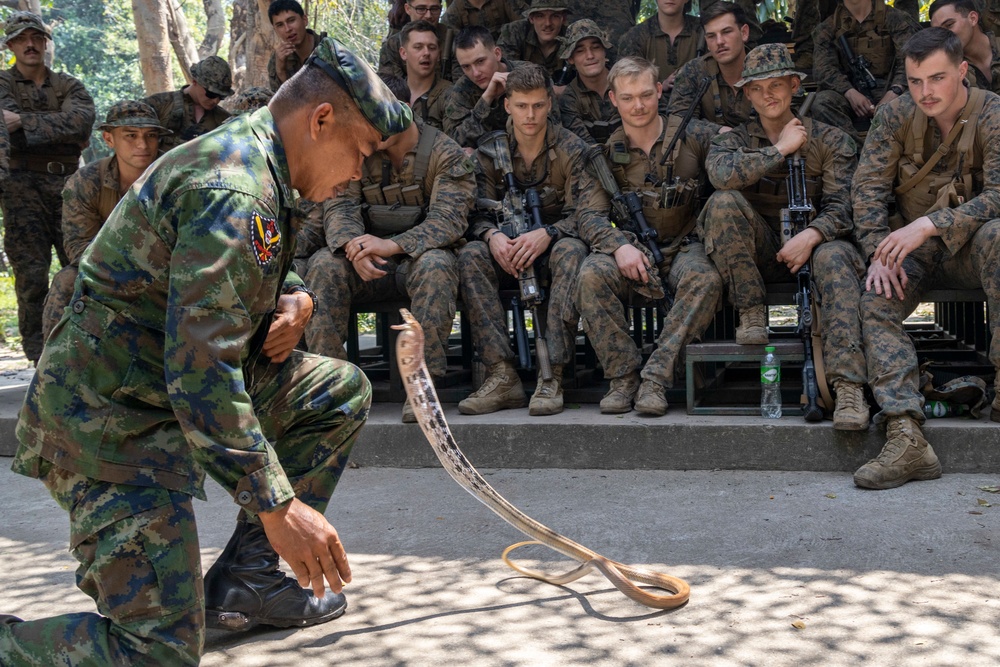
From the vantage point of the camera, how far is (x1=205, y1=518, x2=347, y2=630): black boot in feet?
10.6

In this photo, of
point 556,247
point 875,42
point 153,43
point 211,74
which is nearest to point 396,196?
point 556,247

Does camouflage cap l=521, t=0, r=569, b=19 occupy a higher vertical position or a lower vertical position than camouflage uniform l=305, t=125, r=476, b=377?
higher

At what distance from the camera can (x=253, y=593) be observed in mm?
3244

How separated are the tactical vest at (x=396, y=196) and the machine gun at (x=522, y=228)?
361 mm

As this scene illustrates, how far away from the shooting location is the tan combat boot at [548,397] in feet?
18.3

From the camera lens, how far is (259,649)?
3199 millimetres

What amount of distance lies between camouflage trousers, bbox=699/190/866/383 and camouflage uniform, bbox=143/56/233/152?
398cm

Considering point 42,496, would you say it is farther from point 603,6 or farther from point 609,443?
point 603,6

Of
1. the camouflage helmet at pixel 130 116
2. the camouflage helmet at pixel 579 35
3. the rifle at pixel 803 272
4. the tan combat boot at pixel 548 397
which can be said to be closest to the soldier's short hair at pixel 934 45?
the rifle at pixel 803 272

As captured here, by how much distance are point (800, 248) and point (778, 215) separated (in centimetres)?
55

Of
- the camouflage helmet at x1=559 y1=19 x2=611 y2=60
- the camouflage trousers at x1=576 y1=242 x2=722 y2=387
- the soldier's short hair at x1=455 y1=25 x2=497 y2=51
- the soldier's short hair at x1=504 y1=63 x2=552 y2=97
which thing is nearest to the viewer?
the camouflage trousers at x1=576 y1=242 x2=722 y2=387

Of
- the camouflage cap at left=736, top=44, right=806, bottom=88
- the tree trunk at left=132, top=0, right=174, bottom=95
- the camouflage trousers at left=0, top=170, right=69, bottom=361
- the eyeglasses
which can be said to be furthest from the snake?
the tree trunk at left=132, top=0, right=174, bottom=95

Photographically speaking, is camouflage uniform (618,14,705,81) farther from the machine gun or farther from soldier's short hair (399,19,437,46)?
the machine gun

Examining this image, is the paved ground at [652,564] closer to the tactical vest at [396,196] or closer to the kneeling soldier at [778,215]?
the kneeling soldier at [778,215]
